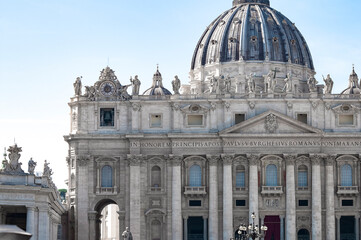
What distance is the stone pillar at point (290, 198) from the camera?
80.2 metres

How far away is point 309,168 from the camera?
269 feet

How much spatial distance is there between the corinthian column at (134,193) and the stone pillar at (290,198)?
47.8 ft

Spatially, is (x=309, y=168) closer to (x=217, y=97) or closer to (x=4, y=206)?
(x=217, y=97)

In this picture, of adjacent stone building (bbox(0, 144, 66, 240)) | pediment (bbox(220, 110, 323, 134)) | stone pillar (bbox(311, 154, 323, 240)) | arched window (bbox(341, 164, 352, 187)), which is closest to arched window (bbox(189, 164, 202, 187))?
pediment (bbox(220, 110, 323, 134))

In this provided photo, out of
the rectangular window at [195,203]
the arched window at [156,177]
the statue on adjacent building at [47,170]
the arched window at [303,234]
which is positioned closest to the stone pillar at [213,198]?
the rectangular window at [195,203]

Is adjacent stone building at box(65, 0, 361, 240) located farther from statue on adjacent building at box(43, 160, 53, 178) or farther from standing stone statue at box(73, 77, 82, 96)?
statue on adjacent building at box(43, 160, 53, 178)

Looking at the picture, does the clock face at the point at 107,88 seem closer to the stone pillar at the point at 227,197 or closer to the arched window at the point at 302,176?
the stone pillar at the point at 227,197

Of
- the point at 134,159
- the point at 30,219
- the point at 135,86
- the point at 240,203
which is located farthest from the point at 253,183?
the point at 30,219

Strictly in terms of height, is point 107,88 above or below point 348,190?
above

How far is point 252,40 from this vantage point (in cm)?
11212

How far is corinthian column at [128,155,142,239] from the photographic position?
80.2m

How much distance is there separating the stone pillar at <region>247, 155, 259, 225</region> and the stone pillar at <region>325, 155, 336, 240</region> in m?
6.99

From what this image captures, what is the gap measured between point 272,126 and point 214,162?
22.2 feet

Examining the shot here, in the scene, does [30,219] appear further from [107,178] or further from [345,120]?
[345,120]
